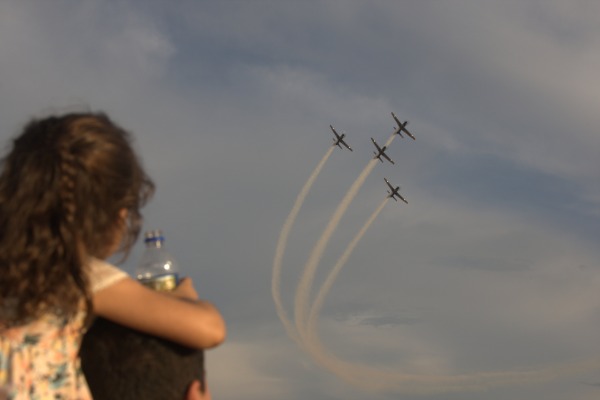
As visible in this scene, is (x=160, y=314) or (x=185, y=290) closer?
(x=160, y=314)

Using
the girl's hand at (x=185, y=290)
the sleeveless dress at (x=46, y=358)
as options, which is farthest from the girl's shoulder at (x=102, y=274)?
the girl's hand at (x=185, y=290)

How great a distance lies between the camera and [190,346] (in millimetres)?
4836

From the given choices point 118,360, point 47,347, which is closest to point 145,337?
point 118,360

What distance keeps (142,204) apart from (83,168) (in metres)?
0.50

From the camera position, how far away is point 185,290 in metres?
5.48

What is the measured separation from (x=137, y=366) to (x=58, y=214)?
3.64 ft

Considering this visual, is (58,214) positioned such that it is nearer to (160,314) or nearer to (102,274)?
(102,274)

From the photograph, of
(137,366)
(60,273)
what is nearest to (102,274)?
(60,273)

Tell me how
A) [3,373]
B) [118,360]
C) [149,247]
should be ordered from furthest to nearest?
[149,247]
[3,373]
[118,360]

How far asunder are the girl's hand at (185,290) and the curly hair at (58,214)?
2.14 feet

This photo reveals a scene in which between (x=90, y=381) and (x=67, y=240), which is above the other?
(x=67, y=240)

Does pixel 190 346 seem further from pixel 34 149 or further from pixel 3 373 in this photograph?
pixel 34 149

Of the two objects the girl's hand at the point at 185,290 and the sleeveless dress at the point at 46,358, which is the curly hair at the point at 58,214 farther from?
the girl's hand at the point at 185,290

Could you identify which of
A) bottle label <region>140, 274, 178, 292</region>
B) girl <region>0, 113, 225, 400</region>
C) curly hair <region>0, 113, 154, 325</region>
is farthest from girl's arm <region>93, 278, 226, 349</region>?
bottle label <region>140, 274, 178, 292</region>
